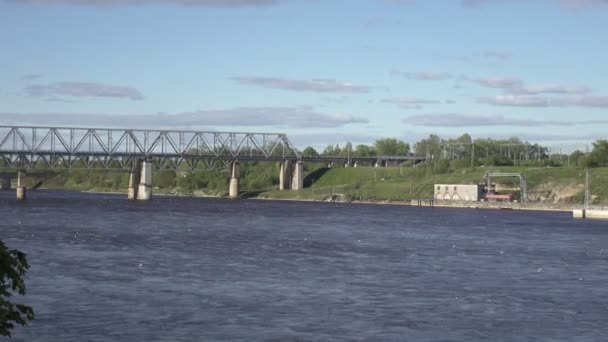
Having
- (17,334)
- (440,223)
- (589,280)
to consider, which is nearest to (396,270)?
(589,280)

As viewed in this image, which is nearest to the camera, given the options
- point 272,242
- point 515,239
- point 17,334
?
point 17,334

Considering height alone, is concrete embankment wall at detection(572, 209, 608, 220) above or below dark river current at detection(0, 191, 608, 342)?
above

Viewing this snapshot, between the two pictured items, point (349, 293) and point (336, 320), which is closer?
point (336, 320)

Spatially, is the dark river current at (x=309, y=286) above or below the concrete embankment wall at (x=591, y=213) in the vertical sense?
below

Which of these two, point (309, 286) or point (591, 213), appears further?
point (591, 213)

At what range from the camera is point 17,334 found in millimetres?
46938

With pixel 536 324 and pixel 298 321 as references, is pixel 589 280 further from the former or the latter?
pixel 298 321

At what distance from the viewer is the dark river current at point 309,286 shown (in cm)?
4950

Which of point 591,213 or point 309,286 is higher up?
point 591,213

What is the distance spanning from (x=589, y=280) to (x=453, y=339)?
96.8ft

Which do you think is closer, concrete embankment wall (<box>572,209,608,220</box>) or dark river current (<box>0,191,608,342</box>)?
dark river current (<box>0,191,608,342</box>)

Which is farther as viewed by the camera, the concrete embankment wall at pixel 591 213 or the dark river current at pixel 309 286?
the concrete embankment wall at pixel 591 213

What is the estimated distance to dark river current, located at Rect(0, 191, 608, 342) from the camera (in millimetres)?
49500

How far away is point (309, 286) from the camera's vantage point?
6669 centimetres
